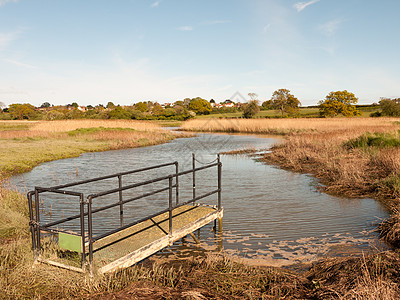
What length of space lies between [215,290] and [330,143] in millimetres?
17249

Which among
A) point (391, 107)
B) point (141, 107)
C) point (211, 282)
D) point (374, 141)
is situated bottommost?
point (211, 282)

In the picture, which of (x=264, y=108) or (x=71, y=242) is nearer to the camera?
(x=71, y=242)

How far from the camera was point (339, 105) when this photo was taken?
71.3 m

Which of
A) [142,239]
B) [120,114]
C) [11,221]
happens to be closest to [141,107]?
[120,114]

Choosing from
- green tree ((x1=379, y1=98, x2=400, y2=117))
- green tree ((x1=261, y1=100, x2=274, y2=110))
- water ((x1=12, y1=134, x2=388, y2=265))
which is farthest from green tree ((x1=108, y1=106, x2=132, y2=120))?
water ((x1=12, y1=134, x2=388, y2=265))

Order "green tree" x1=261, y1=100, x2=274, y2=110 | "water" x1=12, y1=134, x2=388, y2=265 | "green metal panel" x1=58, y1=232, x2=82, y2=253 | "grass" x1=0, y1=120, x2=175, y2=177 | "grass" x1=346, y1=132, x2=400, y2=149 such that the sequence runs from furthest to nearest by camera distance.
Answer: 1. "green tree" x1=261, y1=100, x2=274, y2=110
2. "grass" x1=0, y1=120, x2=175, y2=177
3. "grass" x1=346, y1=132, x2=400, y2=149
4. "water" x1=12, y1=134, x2=388, y2=265
5. "green metal panel" x1=58, y1=232, x2=82, y2=253

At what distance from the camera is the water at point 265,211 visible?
6652mm

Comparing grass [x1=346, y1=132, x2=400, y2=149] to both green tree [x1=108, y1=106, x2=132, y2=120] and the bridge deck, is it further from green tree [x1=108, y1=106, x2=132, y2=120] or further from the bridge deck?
green tree [x1=108, y1=106, x2=132, y2=120]

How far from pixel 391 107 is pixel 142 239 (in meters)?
64.8

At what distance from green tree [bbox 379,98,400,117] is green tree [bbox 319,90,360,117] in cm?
1000

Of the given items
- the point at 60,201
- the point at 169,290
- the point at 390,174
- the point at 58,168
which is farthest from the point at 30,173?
the point at 390,174

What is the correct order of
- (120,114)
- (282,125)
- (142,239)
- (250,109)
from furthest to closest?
(120,114), (250,109), (282,125), (142,239)

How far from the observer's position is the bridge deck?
482 centimetres

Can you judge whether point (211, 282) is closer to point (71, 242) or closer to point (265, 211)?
point (71, 242)
